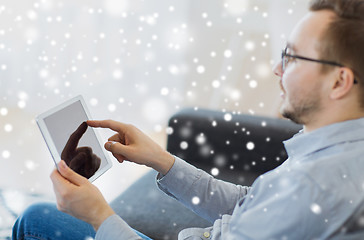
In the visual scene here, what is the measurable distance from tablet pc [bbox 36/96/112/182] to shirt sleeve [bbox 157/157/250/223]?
195 millimetres

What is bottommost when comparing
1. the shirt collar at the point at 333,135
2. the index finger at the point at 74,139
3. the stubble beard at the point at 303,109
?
the shirt collar at the point at 333,135

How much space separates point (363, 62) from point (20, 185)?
1855 millimetres

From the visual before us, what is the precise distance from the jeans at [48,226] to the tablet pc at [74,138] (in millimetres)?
129

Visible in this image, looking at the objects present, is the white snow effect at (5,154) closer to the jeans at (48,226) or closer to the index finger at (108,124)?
the jeans at (48,226)

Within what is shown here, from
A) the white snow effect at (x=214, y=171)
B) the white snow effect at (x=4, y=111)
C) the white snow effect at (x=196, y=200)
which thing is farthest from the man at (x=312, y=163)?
the white snow effect at (x=4, y=111)

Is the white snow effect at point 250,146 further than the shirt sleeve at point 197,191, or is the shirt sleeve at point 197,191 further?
the white snow effect at point 250,146

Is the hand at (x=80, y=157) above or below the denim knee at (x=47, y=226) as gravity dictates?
above

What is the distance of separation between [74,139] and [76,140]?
0.01m

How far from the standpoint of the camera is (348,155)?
0.83 m

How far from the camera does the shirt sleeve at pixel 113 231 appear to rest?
912mm

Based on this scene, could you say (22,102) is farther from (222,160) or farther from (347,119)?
(347,119)

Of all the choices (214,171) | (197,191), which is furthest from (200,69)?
(197,191)

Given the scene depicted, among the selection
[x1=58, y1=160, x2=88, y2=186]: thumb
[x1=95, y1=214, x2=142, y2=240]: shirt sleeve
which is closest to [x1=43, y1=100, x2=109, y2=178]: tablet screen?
[x1=58, y1=160, x2=88, y2=186]: thumb

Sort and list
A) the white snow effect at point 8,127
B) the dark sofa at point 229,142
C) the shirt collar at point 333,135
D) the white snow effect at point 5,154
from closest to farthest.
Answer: the shirt collar at point 333,135 < the dark sofa at point 229,142 < the white snow effect at point 5,154 < the white snow effect at point 8,127
